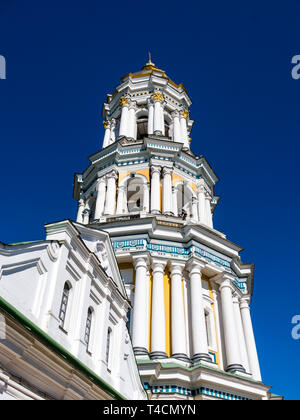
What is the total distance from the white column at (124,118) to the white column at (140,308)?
9.95 m

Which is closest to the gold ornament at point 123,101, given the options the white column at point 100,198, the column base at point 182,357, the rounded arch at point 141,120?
the rounded arch at point 141,120

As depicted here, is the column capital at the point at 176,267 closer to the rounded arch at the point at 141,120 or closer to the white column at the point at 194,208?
the white column at the point at 194,208

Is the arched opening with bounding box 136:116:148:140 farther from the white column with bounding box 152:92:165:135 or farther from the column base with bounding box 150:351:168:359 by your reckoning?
the column base with bounding box 150:351:168:359

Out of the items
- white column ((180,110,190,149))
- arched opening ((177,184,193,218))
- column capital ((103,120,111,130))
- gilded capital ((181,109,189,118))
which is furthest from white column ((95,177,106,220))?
Answer: gilded capital ((181,109,189,118))

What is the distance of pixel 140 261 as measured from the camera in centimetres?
1881

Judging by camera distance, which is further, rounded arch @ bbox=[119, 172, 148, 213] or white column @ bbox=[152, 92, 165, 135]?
white column @ bbox=[152, 92, 165, 135]

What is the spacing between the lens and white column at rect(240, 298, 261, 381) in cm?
1906

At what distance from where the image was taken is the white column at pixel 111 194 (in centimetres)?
2210

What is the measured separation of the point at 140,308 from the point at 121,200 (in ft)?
22.9

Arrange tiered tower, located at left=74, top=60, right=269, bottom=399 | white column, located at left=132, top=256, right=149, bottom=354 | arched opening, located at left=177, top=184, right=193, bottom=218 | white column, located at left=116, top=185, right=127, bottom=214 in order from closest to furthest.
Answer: tiered tower, located at left=74, top=60, right=269, bottom=399, white column, located at left=132, top=256, right=149, bottom=354, white column, located at left=116, top=185, right=127, bottom=214, arched opening, located at left=177, top=184, right=193, bottom=218

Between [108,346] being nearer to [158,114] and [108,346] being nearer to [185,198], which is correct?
[185,198]

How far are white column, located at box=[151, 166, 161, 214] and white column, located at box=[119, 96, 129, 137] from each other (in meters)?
4.02
